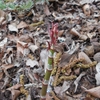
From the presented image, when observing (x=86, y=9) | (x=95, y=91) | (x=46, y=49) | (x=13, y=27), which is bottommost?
(x=95, y=91)

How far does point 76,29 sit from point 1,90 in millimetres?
739

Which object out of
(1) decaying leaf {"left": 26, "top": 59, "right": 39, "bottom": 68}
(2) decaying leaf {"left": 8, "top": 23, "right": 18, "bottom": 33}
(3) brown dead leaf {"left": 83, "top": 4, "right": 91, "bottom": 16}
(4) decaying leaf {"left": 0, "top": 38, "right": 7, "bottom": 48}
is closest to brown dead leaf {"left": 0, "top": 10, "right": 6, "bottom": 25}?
(2) decaying leaf {"left": 8, "top": 23, "right": 18, "bottom": 33}

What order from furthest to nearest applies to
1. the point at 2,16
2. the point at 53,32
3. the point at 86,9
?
the point at 2,16, the point at 86,9, the point at 53,32

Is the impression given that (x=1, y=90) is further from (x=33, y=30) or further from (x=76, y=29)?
(x=76, y=29)

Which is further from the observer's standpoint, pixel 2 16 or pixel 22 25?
pixel 2 16

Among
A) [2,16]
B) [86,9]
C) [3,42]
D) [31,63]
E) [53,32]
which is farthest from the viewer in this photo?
[2,16]

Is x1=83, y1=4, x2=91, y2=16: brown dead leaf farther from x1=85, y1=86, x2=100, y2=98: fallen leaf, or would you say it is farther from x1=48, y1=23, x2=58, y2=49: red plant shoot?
x1=48, y1=23, x2=58, y2=49: red plant shoot

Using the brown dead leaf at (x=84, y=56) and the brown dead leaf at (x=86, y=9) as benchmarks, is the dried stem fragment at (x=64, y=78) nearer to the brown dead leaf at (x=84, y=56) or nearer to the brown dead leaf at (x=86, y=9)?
the brown dead leaf at (x=84, y=56)

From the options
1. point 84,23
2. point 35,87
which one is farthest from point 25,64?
point 84,23

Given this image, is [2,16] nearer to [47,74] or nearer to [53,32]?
[47,74]

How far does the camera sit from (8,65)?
1.80 m

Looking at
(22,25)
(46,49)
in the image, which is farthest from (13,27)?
(46,49)

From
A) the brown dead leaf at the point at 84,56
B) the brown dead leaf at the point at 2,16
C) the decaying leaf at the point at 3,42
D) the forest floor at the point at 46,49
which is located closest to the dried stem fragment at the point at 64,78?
the forest floor at the point at 46,49

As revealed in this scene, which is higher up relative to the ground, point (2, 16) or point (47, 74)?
point (2, 16)
